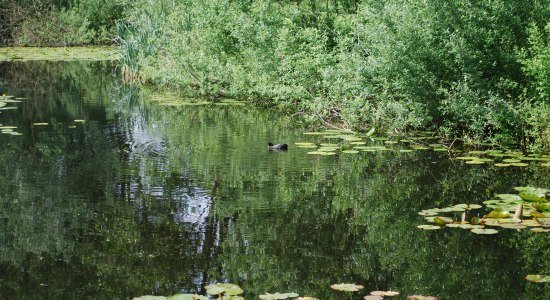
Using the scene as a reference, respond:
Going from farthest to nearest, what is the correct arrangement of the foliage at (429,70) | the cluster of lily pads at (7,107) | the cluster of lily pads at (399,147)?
the cluster of lily pads at (7,107), the foliage at (429,70), the cluster of lily pads at (399,147)

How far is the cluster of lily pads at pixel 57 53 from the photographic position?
2463 centimetres

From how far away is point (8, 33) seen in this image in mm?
30406

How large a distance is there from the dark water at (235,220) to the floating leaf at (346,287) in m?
0.05

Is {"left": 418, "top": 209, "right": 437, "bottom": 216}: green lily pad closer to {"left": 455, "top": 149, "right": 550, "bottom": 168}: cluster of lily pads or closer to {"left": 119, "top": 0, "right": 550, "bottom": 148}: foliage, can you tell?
{"left": 455, "top": 149, "right": 550, "bottom": 168}: cluster of lily pads

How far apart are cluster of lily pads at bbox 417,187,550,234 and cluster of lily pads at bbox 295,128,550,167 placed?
5.79 feet

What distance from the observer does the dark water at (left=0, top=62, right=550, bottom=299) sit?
189 inches

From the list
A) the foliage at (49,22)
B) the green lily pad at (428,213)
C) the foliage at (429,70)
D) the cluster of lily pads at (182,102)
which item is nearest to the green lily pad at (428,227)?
the green lily pad at (428,213)

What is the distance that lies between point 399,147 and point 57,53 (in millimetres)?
19732

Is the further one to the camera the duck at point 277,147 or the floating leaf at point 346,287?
the duck at point 277,147

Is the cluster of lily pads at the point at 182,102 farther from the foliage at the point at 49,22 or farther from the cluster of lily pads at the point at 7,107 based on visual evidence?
the foliage at the point at 49,22

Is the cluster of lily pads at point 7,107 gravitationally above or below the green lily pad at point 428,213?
above

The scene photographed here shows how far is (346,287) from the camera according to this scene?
457cm

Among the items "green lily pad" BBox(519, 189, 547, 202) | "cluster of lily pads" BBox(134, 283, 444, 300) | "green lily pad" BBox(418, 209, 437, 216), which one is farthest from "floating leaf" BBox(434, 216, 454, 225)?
"cluster of lily pads" BBox(134, 283, 444, 300)

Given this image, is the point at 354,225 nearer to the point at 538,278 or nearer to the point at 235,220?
the point at 235,220
